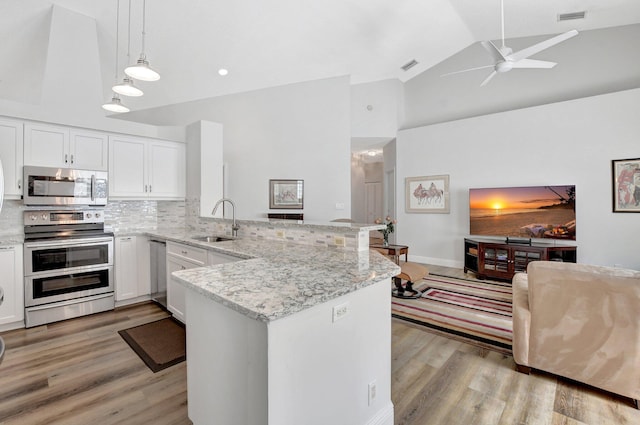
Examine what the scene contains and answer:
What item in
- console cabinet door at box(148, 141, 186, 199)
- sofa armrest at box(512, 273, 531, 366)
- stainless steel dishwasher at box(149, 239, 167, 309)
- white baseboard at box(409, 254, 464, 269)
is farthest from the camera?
white baseboard at box(409, 254, 464, 269)

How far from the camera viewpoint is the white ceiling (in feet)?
11.9

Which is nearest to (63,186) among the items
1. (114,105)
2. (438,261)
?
(114,105)

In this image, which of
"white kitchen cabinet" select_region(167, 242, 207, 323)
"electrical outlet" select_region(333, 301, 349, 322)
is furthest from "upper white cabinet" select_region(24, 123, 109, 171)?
"electrical outlet" select_region(333, 301, 349, 322)

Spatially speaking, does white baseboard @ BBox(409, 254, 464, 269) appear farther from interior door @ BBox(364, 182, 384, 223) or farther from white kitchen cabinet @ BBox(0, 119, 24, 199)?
white kitchen cabinet @ BBox(0, 119, 24, 199)

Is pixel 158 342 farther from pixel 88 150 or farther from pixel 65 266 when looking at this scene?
pixel 88 150

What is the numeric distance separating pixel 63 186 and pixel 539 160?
6.73m

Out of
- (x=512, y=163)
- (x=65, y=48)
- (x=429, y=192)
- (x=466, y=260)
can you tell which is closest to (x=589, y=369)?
(x=466, y=260)

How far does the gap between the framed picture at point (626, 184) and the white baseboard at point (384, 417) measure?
492cm

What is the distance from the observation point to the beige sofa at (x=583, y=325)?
1846mm

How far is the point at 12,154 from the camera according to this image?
3027 millimetres

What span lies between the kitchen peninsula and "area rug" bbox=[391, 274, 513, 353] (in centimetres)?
168

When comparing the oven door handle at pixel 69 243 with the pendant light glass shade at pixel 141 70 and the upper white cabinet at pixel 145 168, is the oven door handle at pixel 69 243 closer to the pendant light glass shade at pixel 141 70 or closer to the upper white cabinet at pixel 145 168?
the upper white cabinet at pixel 145 168

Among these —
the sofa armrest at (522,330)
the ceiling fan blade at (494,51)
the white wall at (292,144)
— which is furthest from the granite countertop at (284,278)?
the white wall at (292,144)

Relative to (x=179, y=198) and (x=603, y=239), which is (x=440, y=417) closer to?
(x=179, y=198)
